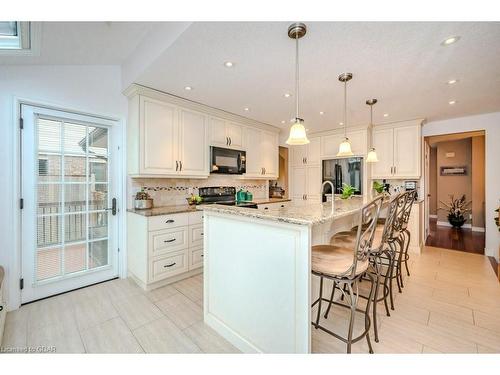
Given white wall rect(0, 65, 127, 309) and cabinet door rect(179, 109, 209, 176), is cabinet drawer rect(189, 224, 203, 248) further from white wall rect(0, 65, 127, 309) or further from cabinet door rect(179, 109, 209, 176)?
white wall rect(0, 65, 127, 309)

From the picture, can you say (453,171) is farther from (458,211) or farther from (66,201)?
(66,201)

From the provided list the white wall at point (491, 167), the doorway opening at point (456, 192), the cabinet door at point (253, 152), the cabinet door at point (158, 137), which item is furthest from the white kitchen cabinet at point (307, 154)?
A: the cabinet door at point (158, 137)

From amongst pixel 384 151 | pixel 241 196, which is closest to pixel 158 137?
pixel 241 196

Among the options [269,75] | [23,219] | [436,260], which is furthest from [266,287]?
[436,260]

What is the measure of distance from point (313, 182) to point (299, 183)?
35 centimetres

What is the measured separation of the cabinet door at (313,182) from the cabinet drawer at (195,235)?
295cm

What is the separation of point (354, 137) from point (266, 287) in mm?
3906

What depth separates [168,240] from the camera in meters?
2.61

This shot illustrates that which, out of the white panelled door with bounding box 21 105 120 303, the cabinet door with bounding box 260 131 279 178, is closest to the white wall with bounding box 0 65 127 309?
the white panelled door with bounding box 21 105 120 303

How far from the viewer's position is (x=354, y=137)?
4367 millimetres

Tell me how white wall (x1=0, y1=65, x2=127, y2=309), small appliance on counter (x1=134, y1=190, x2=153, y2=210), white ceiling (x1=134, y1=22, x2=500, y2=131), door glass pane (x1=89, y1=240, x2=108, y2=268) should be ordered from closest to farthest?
white ceiling (x1=134, y1=22, x2=500, y2=131) < white wall (x1=0, y1=65, x2=127, y2=309) < door glass pane (x1=89, y1=240, x2=108, y2=268) < small appliance on counter (x1=134, y1=190, x2=153, y2=210)

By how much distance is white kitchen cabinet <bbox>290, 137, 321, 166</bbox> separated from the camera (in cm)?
490

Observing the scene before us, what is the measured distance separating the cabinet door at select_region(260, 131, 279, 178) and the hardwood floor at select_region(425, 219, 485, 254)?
3.41 meters

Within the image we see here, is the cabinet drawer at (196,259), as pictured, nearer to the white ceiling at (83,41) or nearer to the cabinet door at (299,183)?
the white ceiling at (83,41)
